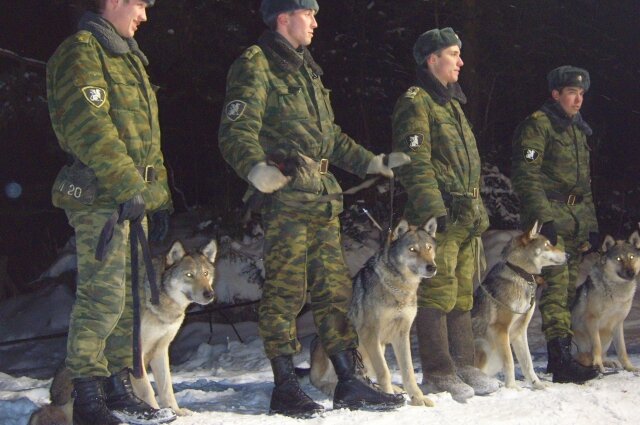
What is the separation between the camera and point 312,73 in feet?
15.6

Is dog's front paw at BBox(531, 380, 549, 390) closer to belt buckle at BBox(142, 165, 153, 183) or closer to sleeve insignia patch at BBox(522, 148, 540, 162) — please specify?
sleeve insignia patch at BBox(522, 148, 540, 162)

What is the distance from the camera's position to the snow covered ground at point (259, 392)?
14.6 feet

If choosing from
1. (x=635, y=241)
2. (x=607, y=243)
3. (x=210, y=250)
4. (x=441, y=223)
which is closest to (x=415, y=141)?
(x=441, y=223)

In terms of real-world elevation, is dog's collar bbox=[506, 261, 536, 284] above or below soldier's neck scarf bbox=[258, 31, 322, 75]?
below

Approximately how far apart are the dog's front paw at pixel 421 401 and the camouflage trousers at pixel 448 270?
2.33 feet

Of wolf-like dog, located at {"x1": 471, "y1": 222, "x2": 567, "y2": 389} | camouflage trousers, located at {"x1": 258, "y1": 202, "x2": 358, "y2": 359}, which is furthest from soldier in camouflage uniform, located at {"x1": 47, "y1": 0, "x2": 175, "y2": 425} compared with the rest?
wolf-like dog, located at {"x1": 471, "y1": 222, "x2": 567, "y2": 389}

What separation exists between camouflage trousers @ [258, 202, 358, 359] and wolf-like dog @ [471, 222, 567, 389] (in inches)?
66.7

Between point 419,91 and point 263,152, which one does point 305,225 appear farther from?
point 419,91

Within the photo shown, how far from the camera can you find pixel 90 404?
3.86 m

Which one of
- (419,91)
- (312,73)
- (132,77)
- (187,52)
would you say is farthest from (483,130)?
(132,77)

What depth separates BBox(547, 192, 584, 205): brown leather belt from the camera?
648 cm

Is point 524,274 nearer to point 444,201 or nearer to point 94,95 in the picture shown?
point 444,201

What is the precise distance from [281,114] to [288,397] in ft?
5.03

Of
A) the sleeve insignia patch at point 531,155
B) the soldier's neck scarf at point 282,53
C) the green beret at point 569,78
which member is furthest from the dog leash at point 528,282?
the soldier's neck scarf at point 282,53
